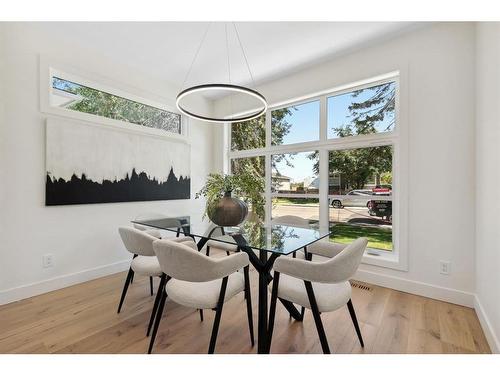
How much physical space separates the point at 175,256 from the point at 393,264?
2.41 m

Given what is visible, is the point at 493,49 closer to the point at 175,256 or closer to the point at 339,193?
the point at 339,193

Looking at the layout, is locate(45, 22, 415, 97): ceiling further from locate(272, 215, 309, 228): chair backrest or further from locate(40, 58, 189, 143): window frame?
locate(272, 215, 309, 228): chair backrest

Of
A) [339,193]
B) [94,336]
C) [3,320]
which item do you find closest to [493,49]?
[339,193]

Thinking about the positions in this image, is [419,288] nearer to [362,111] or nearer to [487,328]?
[487,328]

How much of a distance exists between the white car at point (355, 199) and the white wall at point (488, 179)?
3.25ft

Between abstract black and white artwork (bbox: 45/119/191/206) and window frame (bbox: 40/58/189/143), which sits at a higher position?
window frame (bbox: 40/58/189/143)

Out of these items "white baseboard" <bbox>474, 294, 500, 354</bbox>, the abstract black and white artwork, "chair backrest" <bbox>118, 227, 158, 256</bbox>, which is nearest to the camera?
"white baseboard" <bbox>474, 294, 500, 354</bbox>

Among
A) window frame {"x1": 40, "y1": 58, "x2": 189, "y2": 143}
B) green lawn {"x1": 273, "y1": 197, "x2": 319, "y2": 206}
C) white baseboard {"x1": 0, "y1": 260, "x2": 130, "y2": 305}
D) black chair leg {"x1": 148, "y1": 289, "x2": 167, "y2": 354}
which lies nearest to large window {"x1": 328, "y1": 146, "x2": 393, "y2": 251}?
green lawn {"x1": 273, "y1": 197, "x2": 319, "y2": 206}

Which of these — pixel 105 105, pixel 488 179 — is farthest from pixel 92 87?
pixel 488 179

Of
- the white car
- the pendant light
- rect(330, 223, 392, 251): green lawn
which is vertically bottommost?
rect(330, 223, 392, 251): green lawn

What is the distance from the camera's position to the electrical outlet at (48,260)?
2514 millimetres

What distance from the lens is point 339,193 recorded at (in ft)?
10.3

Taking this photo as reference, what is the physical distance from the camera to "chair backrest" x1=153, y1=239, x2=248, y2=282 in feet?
4.58

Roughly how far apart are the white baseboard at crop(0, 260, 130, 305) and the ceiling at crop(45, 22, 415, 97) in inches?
104
